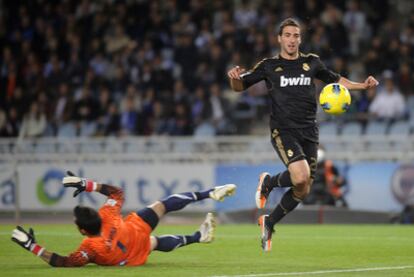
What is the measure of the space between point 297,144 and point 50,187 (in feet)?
38.2

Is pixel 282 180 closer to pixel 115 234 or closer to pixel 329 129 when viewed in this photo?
pixel 115 234

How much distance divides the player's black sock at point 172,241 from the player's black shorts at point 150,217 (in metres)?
0.31

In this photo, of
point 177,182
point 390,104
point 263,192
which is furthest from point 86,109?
point 263,192

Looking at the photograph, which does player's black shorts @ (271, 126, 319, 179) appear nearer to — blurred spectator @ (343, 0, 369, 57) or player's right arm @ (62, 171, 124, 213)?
player's right arm @ (62, 171, 124, 213)

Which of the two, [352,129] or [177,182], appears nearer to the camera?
[352,129]

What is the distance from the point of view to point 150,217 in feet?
33.2

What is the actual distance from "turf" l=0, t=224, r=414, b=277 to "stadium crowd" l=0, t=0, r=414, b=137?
20.4ft

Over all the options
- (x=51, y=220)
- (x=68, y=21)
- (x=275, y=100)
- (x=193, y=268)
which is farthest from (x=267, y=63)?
(x=68, y=21)

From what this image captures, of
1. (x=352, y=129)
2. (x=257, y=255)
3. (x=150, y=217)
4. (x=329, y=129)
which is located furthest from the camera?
(x=329, y=129)

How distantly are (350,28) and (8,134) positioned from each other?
27.7ft

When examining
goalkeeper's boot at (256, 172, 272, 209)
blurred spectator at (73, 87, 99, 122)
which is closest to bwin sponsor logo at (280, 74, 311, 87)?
goalkeeper's boot at (256, 172, 272, 209)

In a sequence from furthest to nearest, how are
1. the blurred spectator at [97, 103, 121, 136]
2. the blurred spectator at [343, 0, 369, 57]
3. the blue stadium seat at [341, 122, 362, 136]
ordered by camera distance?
the blurred spectator at [97, 103, 121, 136]
the blurred spectator at [343, 0, 369, 57]
the blue stadium seat at [341, 122, 362, 136]

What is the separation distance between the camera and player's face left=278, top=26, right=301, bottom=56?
11133 millimetres

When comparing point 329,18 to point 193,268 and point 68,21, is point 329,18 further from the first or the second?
point 193,268
